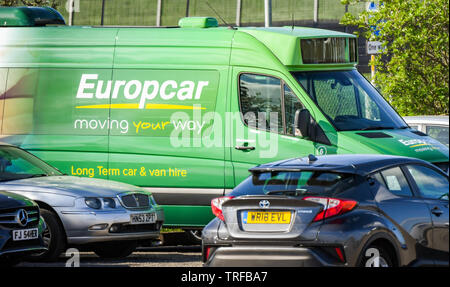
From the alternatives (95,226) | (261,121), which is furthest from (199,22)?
(95,226)

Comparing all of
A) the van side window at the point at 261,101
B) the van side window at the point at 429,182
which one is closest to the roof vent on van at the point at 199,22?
the van side window at the point at 261,101

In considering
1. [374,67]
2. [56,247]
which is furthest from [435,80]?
[56,247]

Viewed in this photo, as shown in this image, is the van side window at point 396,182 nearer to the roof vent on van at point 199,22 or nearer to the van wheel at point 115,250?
the van wheel at point 115,250

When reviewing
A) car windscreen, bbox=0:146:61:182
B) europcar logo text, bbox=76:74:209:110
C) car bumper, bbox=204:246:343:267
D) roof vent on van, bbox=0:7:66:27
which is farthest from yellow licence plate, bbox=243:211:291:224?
roof vent on van, bbox=0:7:66:27

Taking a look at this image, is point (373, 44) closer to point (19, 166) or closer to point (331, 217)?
point (19, 166)

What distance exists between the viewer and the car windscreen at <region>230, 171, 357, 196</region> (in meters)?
9.12

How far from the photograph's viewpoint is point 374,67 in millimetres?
21406

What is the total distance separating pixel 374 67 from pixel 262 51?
25.4 feet

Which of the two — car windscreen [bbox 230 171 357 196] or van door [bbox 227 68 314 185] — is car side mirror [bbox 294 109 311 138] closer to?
van door [bbox 227 68 314 185]

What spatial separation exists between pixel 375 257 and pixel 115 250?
533cm

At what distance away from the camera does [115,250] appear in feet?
44.5
